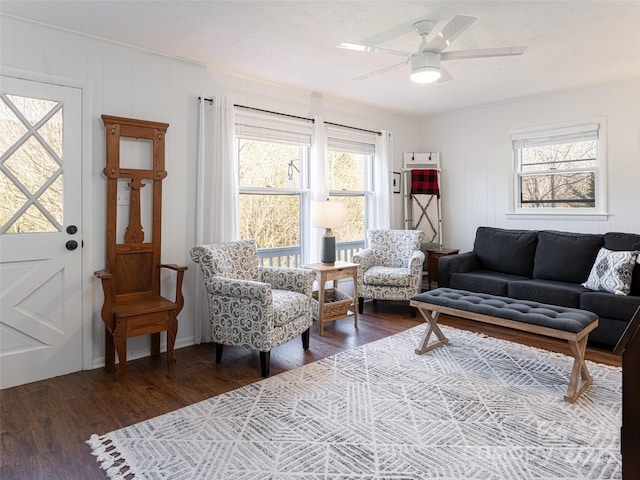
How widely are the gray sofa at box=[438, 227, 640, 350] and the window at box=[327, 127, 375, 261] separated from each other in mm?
1179

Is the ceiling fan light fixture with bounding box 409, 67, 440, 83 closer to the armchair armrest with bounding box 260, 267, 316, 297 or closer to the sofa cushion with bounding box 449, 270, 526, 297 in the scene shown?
the armchair armrest with bounding box 260, 267, 316, 297

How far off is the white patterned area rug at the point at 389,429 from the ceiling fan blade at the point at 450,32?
220 cm

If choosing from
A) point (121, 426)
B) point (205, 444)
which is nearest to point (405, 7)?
point (205, 444)

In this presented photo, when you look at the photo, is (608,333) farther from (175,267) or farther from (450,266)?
(175,267)

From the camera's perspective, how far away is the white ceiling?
257cm

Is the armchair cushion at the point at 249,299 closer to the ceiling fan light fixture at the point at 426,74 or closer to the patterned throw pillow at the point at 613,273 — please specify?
the ceiling fan light fixture at the point at 426,74

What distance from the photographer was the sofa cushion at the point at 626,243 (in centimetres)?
356

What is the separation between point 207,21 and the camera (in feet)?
9.11

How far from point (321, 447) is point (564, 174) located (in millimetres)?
4230

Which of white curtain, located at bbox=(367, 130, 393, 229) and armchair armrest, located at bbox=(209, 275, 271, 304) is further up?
white curtain, located at bbox=(367, 130, 393, 229)

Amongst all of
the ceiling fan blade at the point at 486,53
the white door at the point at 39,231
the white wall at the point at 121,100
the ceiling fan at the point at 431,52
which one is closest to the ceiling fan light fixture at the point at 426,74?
the ceiling fan at the point at 431,52

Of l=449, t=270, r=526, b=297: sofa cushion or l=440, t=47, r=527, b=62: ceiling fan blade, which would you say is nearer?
l=440, t=47, r=527, b=62: ceiling fan blade

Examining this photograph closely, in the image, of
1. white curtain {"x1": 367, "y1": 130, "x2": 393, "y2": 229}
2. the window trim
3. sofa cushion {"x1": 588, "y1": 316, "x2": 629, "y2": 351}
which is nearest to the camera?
sofa cushion {"x1": 588, "y1": 316, "x2": 629, "y2": 351}

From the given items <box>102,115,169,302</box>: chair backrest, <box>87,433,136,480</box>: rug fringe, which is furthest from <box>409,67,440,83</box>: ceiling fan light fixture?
<box>87,433,136,480</box>: rug fringe
